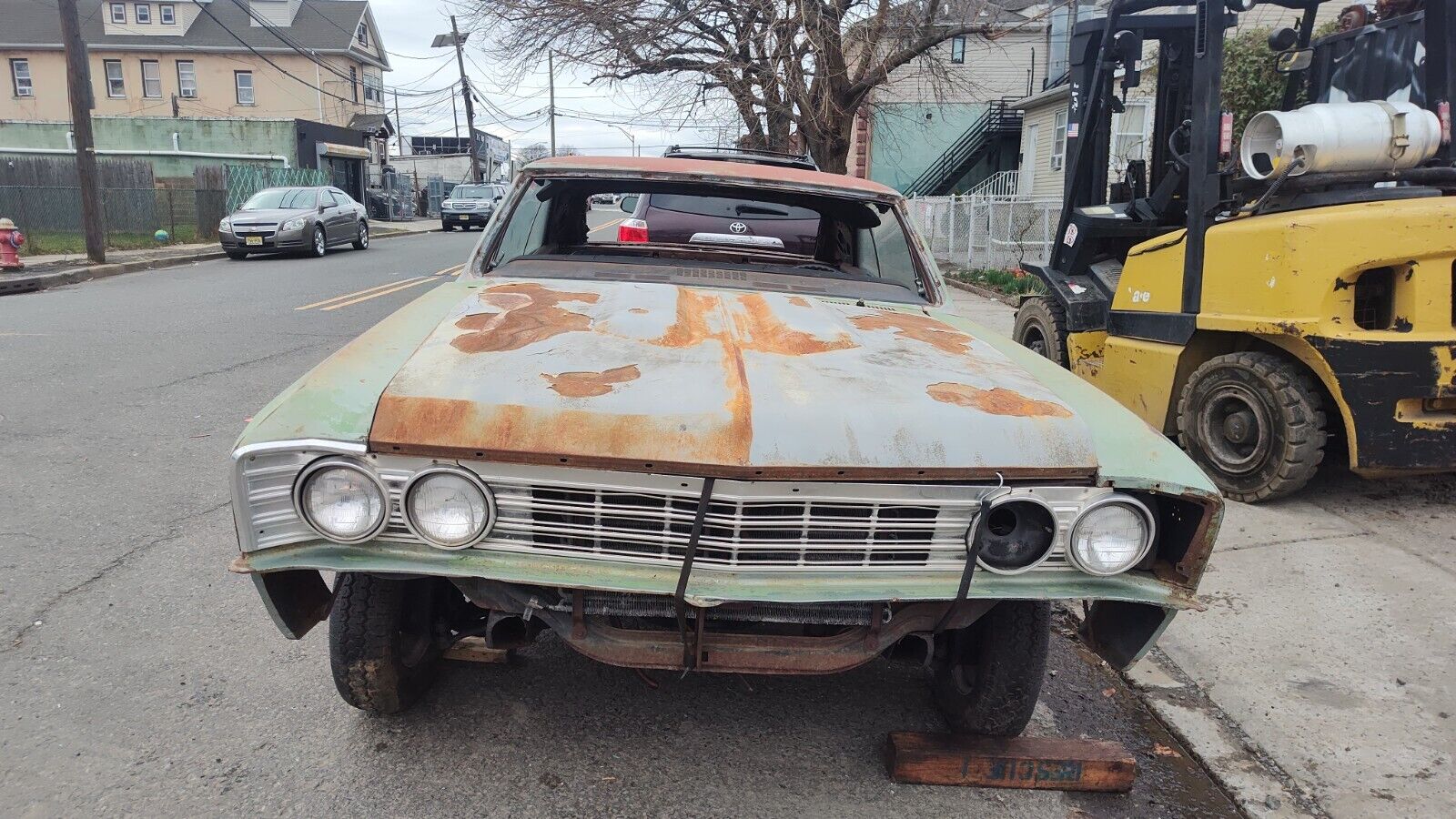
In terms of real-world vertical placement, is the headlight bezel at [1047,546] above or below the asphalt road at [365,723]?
above

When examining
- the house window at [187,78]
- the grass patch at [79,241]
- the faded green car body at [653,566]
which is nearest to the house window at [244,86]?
the house window at [187,78]

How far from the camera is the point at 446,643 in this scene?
9.13 ft

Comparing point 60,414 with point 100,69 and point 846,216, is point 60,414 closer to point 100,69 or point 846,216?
point 846,216

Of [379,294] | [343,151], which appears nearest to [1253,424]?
[379,294]

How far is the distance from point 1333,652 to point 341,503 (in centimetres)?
348

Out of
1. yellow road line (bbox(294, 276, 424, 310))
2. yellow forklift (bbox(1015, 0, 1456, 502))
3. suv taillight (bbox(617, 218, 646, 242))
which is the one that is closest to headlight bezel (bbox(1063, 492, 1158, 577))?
yellow forklift (bbox(1015, 0, 1456, 502))

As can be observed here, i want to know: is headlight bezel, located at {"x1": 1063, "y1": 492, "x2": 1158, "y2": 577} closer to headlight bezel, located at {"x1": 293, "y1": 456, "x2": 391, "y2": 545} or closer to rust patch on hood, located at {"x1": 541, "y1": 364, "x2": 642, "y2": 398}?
rust patch on hood, located at {"x1": 541, "y1": 364, "x2": 642, "y2": 398}

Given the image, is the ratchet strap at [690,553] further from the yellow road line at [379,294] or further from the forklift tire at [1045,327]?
the yellow road line at [379,294]

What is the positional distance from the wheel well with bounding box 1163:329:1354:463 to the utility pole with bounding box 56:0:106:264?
57.7 feet

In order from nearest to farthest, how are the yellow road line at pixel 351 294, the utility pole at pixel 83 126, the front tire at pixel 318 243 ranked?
the yellow road line at pixel 351 294
the utility pole at pixel 83 126
the front tire at pixel 318 243

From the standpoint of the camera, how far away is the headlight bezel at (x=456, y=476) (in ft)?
7.20

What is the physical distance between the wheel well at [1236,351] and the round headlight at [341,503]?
14.5ft

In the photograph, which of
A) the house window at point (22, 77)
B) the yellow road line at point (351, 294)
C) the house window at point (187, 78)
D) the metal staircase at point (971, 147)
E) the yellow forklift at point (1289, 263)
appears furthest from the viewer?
the house window at point (22, 77)

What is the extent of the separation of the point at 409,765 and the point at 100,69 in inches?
1859
